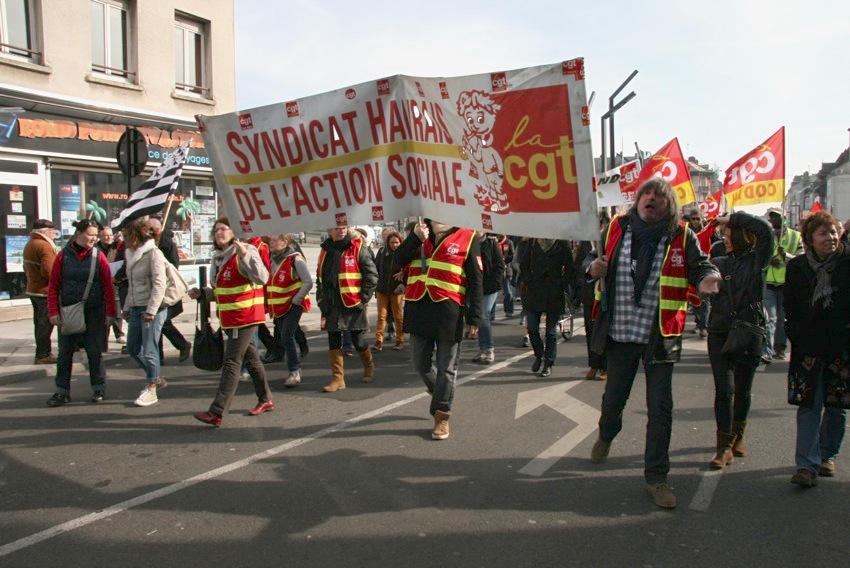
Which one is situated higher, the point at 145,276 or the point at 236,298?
the point at 145,276

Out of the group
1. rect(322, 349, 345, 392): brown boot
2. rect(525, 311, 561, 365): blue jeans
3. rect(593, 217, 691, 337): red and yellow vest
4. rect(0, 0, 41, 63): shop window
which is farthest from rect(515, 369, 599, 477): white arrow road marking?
rect(0, 0, 41, 63): shop window

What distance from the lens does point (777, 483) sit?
4520 mm

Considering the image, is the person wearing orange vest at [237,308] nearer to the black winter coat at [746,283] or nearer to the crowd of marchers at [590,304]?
the crowd of marchers at [590,304]

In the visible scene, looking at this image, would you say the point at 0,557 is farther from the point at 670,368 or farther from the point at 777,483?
the point at 777,483

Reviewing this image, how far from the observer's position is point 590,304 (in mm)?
8320

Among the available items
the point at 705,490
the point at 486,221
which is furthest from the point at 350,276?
the point at 705,490

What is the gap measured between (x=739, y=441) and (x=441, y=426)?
2.23 meters

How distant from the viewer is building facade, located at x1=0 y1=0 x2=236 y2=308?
13.3 m

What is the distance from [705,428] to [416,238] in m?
2.92

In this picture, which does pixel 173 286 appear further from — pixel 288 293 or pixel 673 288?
pixel 673 288

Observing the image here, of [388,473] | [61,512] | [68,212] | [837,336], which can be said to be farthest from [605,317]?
[68,212]

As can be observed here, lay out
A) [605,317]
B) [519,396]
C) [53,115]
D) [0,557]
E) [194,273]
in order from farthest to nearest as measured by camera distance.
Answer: [194,273]
[53,115]
[519,396]
[605,317]
[0,557]

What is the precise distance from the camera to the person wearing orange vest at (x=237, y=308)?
6.03m

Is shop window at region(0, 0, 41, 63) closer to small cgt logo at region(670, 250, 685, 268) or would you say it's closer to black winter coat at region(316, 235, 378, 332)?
black winter coat at region(316, 235, 378, 332)
